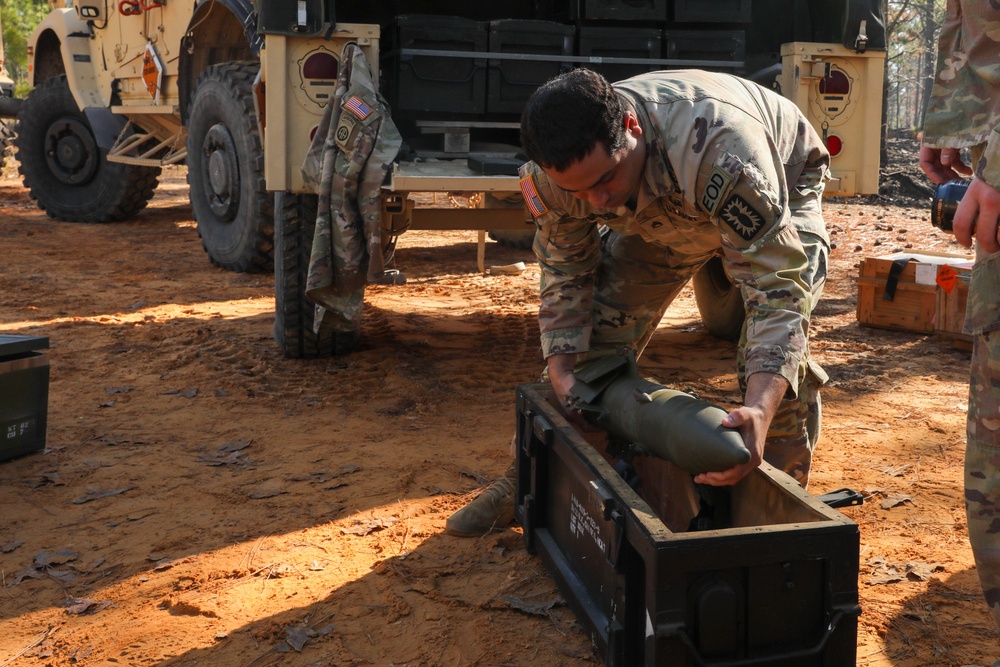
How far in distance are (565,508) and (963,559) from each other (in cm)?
120

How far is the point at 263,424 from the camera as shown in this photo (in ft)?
13.6

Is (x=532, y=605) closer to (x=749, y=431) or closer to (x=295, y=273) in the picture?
(x=749, y=431)

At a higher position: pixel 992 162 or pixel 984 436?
pixel 992 162

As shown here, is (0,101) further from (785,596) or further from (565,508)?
(785,596)

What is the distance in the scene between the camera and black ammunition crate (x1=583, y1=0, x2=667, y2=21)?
504 cm

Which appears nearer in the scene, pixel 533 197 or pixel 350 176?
pixel 533 197

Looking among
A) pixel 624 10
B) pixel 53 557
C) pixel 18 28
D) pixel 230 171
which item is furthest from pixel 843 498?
pixel 18 28

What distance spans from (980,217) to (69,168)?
9579 millimetres

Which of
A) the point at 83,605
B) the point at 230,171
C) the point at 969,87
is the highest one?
the point at 969,87

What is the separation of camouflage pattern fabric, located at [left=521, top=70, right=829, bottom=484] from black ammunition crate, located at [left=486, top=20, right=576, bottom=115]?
5.60ft

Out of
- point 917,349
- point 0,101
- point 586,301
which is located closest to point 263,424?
point 586,301

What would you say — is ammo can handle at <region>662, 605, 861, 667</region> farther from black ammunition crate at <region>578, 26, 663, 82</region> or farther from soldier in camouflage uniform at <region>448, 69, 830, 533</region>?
black ammunition crate at <region>578, 26, 663, 82</region>

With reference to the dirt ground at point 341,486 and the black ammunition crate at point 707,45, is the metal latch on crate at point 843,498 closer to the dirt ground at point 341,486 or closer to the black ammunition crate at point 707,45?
the dirt ground at point 341,486

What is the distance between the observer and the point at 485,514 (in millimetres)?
3107
